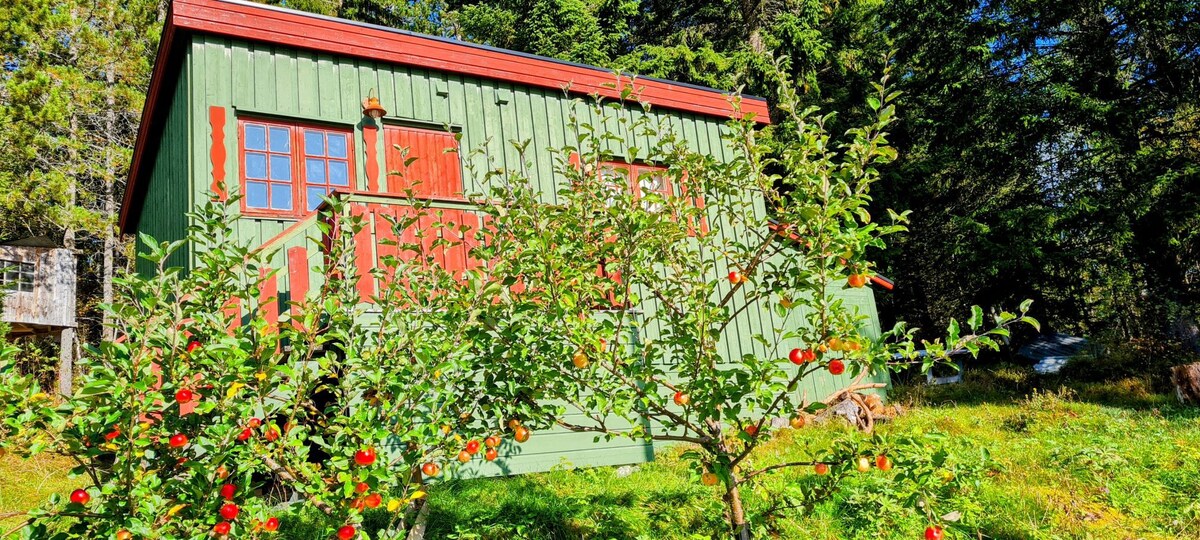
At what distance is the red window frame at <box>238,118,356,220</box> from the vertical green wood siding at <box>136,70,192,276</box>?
1.56ft

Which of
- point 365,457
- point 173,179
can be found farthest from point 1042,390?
point 173,179

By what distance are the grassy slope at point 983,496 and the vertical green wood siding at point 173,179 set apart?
3.82 m

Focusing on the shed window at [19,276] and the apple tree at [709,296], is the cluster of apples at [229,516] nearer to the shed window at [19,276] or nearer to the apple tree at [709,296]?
the apple tree at [709,296]

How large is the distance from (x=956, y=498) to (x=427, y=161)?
592 centimetres

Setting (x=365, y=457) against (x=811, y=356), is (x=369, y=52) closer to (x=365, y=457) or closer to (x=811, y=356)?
(x=365, y=457)

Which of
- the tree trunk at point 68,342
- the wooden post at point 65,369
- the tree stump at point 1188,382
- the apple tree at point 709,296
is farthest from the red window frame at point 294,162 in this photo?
the wooden post at point 65,369

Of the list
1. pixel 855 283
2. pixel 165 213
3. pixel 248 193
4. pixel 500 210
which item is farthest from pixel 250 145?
pixel 855 283

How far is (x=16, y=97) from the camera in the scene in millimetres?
15344

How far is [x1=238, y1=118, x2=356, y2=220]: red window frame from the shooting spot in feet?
22.2

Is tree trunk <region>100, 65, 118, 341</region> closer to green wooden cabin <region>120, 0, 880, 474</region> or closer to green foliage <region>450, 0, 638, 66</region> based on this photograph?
green foliage <region>450, 0, 638, 66</region>

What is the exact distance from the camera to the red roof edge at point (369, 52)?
22.6ft

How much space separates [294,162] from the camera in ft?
23.2

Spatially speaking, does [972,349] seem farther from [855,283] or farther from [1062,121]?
[1062,121]

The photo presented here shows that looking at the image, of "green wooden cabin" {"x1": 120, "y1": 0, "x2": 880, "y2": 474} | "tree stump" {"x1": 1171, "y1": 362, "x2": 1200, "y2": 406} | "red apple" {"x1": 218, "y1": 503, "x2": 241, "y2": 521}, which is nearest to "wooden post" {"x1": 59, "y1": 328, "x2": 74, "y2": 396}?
"green wooden cabin" {"x1": 120, "y1": 0, "x2": 880, "y2": 474}
